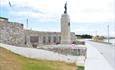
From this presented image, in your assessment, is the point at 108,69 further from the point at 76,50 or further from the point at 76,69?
the point at 76,50

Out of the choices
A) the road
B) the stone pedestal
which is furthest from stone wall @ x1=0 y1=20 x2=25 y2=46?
the stone pedestal

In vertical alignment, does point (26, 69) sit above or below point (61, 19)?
below

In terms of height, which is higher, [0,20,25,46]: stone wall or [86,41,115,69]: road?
[0,20,25,46]: stone wall

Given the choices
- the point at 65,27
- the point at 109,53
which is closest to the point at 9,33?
the point at 109,53

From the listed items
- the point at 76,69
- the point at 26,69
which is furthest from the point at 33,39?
the point at 26,69

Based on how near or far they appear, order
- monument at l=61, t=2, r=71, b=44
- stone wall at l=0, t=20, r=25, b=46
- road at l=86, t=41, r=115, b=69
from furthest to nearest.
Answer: monument at l=61, t=2, r=71, b=44, stone wall at l=0, t=20, r=25, b=46, road at l=86, t=41, r=115, b=69

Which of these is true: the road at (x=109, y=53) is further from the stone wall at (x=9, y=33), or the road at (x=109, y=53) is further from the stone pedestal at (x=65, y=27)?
the stone wall at (x=9, y=33)

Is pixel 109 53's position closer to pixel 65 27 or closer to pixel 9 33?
pixel 9 33

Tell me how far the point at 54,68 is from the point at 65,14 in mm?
16856

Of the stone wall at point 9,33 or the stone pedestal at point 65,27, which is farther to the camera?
the stone pedestal at point 65,27

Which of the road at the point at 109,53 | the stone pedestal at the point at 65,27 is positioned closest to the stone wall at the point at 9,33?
the road at the point at 109,53

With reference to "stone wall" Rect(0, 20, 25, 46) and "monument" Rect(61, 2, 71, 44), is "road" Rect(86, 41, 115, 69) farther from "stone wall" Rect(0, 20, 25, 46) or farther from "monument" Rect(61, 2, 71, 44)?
"stone wall" Rect(0, 20, 25, 46)

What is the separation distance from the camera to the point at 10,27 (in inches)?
651

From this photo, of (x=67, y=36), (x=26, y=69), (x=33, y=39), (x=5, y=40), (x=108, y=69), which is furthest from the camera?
(x=33, y=39)
